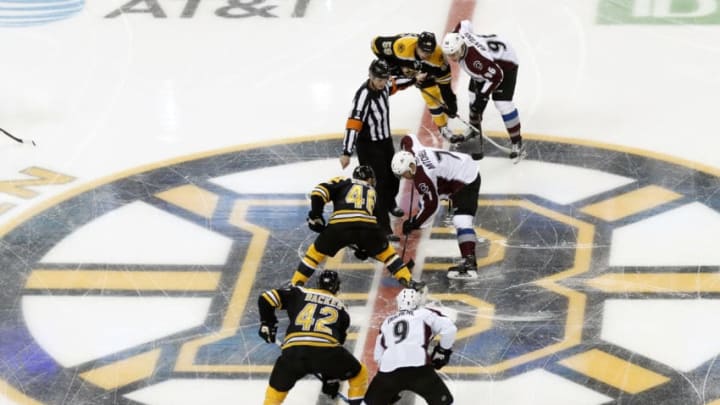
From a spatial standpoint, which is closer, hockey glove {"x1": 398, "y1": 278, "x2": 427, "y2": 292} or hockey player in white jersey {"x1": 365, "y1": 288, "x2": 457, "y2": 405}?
hockey player in white jersey {"x1": 365, "y1": 288, "x2": 457, "y2": 405}

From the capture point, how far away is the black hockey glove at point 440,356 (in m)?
6.91

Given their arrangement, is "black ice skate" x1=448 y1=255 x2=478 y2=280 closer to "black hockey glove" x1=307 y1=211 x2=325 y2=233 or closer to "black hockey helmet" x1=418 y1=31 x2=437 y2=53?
"black hockey glove" x1=307 y1=211 x2=325 y2=233

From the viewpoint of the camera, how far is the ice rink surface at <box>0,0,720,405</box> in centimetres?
752

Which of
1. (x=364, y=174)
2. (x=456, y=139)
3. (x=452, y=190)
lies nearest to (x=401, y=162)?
(x=364, y=174)

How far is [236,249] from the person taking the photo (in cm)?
856

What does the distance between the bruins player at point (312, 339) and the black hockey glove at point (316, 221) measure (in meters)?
0.77

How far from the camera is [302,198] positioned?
903 cm

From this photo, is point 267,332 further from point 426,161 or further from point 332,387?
point 426,161

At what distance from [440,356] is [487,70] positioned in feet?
8.39

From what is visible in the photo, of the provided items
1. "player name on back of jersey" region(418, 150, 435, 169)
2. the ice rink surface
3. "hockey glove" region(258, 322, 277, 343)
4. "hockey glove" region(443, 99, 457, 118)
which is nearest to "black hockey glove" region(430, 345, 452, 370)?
the ice rink surface

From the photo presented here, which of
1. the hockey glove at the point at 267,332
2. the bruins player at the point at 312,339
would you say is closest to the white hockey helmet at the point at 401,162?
the bruins player at the point at 312,339

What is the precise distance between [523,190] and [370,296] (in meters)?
1.36

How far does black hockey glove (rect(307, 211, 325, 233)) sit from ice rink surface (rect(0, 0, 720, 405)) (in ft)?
1.32

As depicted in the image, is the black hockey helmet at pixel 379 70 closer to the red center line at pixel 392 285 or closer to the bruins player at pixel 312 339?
the red center line at pixel 392 285
